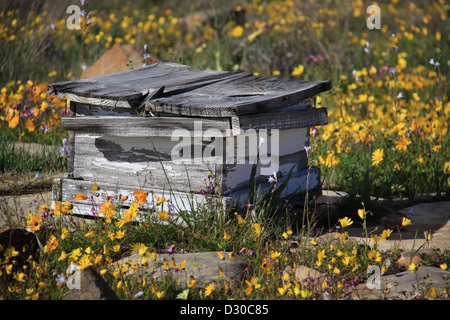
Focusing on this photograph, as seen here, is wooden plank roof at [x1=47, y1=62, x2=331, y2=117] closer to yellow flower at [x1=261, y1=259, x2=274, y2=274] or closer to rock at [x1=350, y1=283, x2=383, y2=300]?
yellow flower at [x1=261, y1=259, x2=274, y2=274]

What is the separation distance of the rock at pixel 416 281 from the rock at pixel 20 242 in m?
1.82

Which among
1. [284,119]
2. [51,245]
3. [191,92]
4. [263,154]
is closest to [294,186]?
[263,154]

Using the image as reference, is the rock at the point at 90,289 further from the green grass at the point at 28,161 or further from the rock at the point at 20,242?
the green grass at the point at 28,161

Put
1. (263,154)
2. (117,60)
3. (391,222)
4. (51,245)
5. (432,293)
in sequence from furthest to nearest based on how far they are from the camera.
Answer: (117,60), (391,222), (263,154), (51,245), (432,293)

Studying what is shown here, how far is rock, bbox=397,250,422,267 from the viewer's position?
2873 mm

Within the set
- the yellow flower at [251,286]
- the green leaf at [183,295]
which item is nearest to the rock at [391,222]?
the yellow flower at [251,286]

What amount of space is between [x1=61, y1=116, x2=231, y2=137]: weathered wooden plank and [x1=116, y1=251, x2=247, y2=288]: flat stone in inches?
28.9

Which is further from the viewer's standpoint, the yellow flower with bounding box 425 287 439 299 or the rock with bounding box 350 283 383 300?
the rock with bounding box 350 283 383 300

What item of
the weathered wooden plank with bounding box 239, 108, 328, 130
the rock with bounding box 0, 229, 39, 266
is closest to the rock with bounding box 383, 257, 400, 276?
the weathered wooden plank with bounding box 239, 108, 328, 130

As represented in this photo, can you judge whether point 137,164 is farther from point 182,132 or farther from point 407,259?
point 407,259

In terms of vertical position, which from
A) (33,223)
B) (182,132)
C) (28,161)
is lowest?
(33,223)

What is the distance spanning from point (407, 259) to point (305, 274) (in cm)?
66

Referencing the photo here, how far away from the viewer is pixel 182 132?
10.3 ft

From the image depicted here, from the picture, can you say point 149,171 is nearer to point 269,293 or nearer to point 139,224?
point 139,224
